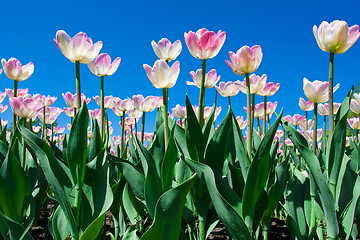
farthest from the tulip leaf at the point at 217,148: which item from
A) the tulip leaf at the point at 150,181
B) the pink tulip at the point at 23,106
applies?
the pink tulip at the point at 23,106

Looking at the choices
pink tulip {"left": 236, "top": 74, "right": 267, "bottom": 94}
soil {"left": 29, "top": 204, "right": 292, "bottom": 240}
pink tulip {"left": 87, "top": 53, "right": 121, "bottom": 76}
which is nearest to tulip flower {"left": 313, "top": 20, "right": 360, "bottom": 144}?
pink tulip {"left": 236, "top": 74, "right": 267, "bottom": 94}

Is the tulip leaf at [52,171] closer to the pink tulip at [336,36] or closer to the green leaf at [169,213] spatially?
the green leaf at [169,213]

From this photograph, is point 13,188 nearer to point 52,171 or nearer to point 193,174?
point 52,171

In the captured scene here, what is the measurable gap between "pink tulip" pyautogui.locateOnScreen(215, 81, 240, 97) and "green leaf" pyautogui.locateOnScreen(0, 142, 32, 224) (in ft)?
4.78

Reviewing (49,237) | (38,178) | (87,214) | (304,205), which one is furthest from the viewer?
(38,178)

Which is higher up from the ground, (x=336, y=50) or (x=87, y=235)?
(x=336, y=50)

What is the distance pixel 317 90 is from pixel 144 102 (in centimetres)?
132

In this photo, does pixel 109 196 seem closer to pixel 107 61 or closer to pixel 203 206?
A: pixel 203 206

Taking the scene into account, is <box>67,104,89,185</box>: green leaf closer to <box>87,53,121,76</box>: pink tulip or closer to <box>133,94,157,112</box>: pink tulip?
<box>87,53,121,76</box>: pink tulip

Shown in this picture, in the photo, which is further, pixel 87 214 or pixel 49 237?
pixel 49 237

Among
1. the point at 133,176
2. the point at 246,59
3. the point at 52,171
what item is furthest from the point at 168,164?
the point at 246,59

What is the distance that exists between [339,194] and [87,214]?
1.31m

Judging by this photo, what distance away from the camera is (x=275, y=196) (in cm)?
170

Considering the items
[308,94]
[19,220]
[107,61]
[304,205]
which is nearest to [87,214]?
[19,220]
